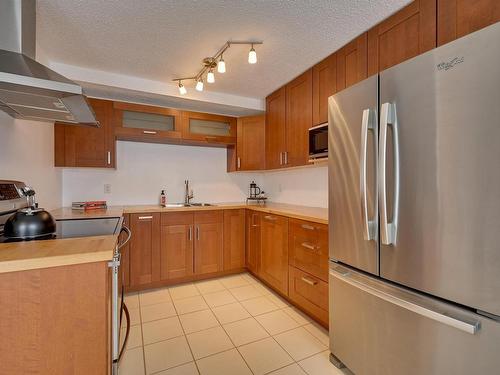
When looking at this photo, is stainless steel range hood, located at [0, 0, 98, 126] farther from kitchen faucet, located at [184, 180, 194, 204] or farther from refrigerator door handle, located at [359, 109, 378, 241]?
kitchen faucet, located at [184, 180, 194, 204]

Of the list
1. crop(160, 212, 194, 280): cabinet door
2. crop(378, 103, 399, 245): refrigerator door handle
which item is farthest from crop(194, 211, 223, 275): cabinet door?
crop(378, 103, 399, 245): refrigerator door handle

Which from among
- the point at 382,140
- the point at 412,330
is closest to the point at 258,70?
the point at 382,140

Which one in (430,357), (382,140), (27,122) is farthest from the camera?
(27,122)

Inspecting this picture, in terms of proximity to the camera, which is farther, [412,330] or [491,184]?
[412,330]

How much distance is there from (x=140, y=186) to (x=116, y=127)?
77cm

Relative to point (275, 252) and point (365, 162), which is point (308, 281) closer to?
point (275, 252)

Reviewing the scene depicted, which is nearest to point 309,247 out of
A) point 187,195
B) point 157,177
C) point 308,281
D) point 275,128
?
point 308,281

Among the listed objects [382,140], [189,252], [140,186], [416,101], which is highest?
[416,101]

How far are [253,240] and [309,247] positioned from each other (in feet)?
3.37

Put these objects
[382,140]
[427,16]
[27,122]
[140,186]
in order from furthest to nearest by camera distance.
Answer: [140,186] < [27,122] < [427,16] < [382,140]

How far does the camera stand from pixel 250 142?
3248 mm

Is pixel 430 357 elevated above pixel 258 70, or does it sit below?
below

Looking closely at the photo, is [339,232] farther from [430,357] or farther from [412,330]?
[430,357]

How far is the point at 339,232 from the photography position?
147 cm
